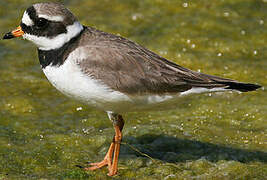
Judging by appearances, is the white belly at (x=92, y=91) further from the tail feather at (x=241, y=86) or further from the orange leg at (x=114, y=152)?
the orange leg at (x=114, y=152)

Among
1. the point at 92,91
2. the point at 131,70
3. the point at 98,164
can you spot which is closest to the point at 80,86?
the point at 92,91

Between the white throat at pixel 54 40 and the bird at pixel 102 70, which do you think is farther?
the white throat at pixel 54 40

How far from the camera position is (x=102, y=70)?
6.16 m

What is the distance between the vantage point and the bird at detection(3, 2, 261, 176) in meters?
6.07

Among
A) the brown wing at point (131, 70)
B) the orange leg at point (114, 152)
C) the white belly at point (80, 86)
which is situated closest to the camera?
the white belly at point (80, 86)

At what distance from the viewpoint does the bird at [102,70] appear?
19.9ft

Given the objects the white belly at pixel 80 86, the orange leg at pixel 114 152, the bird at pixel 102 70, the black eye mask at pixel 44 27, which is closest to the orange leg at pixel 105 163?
the orange leg at pixel 114 152

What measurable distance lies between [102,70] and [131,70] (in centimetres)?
41

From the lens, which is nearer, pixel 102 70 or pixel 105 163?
pixel 102 70

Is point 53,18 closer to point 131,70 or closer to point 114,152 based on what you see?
point 131,70

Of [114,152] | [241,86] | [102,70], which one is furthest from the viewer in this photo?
[114,152]

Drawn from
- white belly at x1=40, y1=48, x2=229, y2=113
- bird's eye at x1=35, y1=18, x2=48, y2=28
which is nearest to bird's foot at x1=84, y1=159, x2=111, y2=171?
white belly at x1=40, y1=48, x2=229, y2=113

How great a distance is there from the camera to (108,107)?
20.8ft

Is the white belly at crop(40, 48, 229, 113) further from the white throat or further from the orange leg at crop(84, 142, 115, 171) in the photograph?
the orange leg at crop(84, 142, 115, 171)
